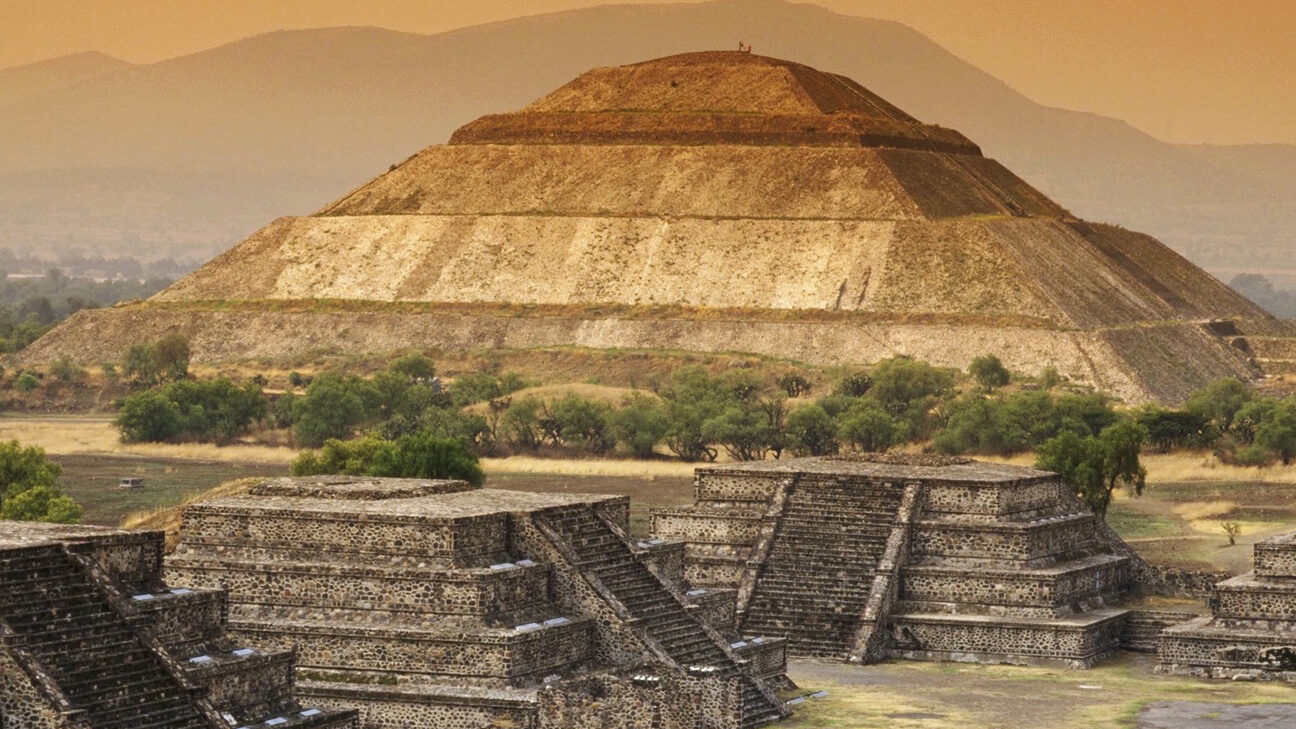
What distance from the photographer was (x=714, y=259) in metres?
142

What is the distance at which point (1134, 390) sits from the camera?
116938mm

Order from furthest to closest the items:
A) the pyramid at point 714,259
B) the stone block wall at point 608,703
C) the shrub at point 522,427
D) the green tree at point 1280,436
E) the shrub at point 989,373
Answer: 1. the pyramid at point 714,259
2. the shrub at point 989,373
3. the shrub at point 522,427
4. the green tree at point 1280,436
5. the stone block wall at point 608,703

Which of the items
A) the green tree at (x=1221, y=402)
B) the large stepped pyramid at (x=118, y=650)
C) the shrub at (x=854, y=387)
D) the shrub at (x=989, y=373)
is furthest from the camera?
the shrub at (x=989, y=373)

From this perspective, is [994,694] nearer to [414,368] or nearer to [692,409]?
[692,409]

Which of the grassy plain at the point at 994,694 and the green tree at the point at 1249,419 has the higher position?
the green tree at the point at 1249,419

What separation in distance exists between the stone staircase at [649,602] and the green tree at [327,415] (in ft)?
192

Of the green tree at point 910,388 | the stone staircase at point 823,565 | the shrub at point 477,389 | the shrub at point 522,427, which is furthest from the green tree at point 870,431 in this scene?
the stone staircase at point 823,565

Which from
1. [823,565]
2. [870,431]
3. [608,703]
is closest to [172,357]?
[870,431]

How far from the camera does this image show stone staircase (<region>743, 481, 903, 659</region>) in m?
47.8

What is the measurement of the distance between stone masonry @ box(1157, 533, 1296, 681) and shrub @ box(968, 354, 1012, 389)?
68.8m

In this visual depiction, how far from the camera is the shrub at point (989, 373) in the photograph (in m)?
116

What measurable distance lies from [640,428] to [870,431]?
8.63 m

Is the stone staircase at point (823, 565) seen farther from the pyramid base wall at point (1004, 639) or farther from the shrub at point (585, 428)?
the shrub at point (585, 428)

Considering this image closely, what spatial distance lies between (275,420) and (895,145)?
60457 mm
